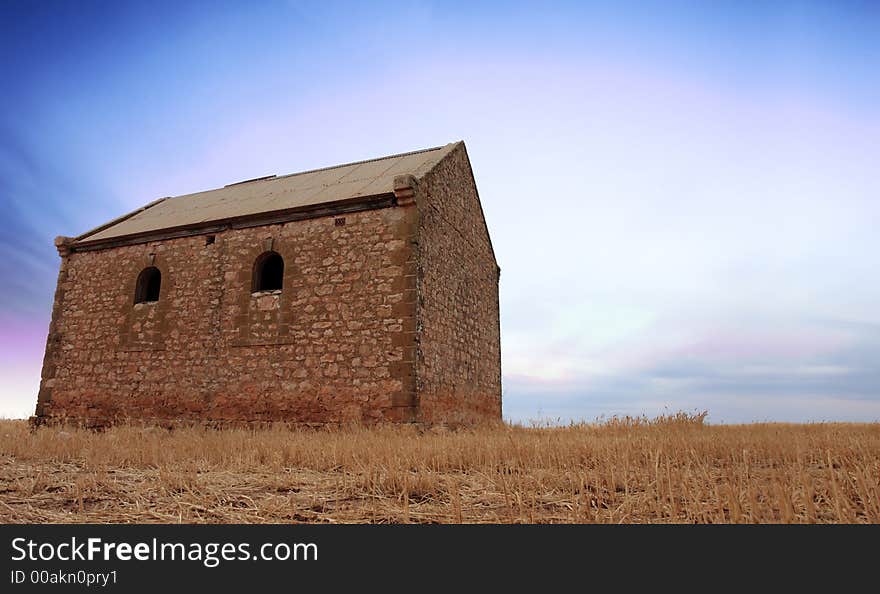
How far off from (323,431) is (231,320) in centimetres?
382

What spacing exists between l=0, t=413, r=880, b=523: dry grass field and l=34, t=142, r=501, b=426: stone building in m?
3.87

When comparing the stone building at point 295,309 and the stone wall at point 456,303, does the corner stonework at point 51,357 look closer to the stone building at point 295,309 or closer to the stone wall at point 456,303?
the stone building at point 295,309

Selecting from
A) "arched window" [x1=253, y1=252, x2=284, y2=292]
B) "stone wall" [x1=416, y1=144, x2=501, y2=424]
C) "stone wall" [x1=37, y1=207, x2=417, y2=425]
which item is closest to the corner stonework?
"stone wall" [x1=37, y1=207, x2=417, y2=425]

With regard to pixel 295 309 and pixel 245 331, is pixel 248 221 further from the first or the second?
pixel 295 309

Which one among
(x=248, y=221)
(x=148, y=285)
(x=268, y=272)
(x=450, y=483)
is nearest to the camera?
(x=450, y=483)

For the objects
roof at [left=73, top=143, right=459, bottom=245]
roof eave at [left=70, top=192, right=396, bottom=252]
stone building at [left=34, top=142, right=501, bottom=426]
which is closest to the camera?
stone building at [left=34, top=142, right=501, bottom=426]

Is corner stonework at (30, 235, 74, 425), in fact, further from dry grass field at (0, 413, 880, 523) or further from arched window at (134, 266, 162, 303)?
dry grass field at (0, 413, 880, 523)

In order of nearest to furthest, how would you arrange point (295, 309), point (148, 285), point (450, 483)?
point (450, 483), point (295, 309), point (148, 285)

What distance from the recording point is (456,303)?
13.1 m

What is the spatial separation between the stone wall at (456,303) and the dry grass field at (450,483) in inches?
169

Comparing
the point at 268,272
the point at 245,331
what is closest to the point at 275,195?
the point at 268,272

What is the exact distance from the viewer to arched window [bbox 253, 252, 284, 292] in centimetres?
1273

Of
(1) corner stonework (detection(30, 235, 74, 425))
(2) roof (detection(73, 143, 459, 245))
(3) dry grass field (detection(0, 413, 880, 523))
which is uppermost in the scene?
(2) roof (detection(73, 143, 459, 245))

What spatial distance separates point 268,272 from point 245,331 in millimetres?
1722
